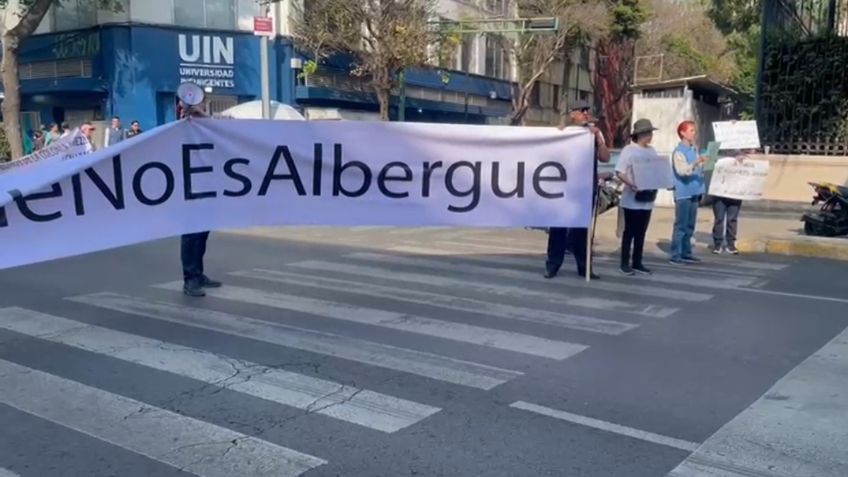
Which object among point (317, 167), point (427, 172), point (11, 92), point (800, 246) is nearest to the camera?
point (317, 167)

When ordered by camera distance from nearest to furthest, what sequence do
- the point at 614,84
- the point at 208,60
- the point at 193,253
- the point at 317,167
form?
the point at 317,167 < the point at 193,253 < the point at 208,60 < the point at 614,84

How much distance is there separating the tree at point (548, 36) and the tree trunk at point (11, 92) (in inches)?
824

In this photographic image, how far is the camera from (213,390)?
5.48 metres

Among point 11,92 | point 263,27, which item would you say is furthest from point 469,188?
point 11,92

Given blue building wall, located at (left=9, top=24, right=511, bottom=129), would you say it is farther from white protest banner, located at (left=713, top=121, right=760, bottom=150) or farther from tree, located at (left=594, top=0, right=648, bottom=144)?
white protest banner, located at (left=713, top=121, right=760, bottom=150)

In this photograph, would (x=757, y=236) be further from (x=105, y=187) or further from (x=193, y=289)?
(x=105, y=187)

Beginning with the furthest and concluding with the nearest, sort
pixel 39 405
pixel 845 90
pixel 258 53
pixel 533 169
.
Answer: pixel 258 53 < pixel 845 90 < pixel 533 169 < pixel 39 405

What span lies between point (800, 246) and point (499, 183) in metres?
5.30

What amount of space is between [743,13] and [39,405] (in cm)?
2846

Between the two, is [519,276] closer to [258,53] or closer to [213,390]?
[213,390]

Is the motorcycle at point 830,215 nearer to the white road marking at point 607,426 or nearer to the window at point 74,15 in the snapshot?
the white road marking at point 607,426

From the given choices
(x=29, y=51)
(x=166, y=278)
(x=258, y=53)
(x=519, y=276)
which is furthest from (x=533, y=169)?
(x=29, y=51)

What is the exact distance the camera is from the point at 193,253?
27.2 ft

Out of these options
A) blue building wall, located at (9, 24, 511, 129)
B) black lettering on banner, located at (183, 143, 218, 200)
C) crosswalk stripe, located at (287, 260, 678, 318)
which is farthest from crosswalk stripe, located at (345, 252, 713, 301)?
blue building wall, located at (9, 24, 511, 129)
